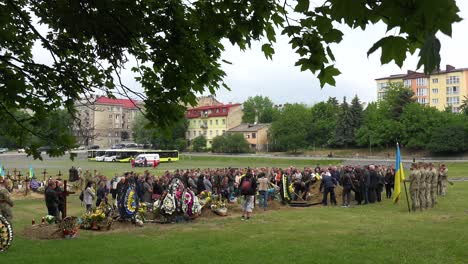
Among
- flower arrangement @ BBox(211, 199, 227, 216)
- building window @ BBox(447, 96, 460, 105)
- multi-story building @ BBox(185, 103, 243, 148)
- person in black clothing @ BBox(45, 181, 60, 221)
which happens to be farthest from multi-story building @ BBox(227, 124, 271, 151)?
person in black clothing @ BBox(45, 181, 60, 221)

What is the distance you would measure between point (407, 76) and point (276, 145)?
39.9 meters

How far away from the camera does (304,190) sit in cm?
2403

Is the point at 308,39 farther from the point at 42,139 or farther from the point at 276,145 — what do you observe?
the point at 276,145

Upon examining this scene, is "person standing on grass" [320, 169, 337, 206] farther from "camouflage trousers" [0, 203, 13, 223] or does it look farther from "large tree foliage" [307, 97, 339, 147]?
"large tree foliage" [307, 97, 339, 147]

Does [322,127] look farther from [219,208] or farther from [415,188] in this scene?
[219,208]

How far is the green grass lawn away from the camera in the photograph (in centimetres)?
1073

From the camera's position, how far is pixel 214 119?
111812 mm

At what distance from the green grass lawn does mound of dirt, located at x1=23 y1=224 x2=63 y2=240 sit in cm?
31

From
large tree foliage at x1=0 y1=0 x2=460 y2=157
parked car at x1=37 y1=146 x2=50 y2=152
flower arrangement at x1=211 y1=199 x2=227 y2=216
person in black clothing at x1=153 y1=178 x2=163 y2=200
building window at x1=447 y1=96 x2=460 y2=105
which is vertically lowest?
flower arrangement at x1=211 y1=199 x2=227 y2=216

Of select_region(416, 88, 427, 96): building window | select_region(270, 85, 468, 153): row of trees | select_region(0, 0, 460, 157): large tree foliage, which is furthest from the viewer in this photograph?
select_region(416, 88, 427, 96): building window

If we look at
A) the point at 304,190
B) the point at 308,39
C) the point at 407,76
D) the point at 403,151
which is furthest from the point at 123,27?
the point at 407,76

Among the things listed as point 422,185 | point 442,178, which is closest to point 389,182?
point 442,178

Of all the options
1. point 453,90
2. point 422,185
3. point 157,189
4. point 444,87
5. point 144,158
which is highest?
point 444,87

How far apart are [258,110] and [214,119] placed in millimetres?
17030
